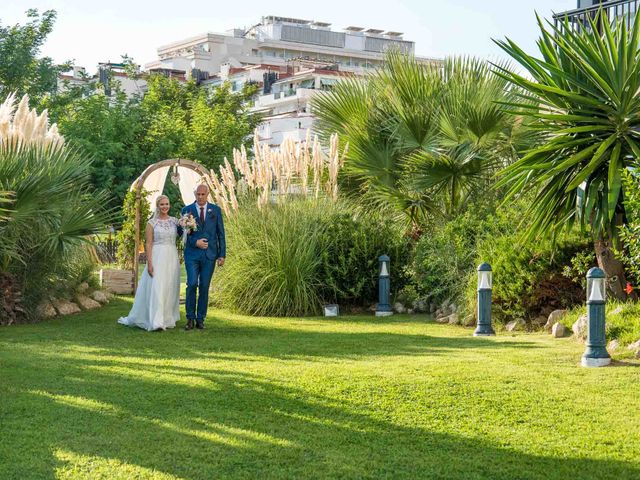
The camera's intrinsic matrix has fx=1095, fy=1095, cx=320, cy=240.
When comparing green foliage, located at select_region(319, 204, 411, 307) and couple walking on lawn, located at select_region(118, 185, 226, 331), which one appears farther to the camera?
green foliage, located at select_region(319, 204, 411, 307)

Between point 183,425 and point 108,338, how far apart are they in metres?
5.65

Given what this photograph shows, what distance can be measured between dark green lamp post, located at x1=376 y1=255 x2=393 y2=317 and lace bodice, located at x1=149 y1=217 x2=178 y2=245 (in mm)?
3392

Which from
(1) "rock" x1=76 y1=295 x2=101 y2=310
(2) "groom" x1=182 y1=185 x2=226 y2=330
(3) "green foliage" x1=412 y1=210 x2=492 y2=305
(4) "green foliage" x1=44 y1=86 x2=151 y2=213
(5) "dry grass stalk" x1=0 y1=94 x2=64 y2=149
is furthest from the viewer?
(4) "green foliage" x1=44 y1=86 x2=151 y2=213

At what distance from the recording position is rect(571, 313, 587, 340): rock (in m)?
12.0

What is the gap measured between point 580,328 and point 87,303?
310 inches

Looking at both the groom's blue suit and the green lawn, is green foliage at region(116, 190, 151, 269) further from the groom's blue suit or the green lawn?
the green lawn

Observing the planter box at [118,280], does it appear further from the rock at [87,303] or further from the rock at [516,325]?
the rock at [516,325]

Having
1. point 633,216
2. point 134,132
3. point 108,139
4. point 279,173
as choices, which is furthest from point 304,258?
point 134,132

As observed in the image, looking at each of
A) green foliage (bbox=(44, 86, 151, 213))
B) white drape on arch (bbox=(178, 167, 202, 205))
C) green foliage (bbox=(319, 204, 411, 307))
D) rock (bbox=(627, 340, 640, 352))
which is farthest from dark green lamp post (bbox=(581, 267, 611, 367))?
green foliage (bbox=(44, 86, 151, 213))

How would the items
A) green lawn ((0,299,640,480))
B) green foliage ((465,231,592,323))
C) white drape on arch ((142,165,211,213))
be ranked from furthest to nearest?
white drape on arch ((142,165,211,213)) → green foliage ((465,231,592,323)) → green lawn ((0,299,640,480))

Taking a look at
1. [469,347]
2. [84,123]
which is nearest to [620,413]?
[469,347]

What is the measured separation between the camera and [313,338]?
1291cm

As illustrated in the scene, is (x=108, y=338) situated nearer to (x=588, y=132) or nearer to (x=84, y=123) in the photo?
(x=588, y=132)

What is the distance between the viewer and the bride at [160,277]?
561 inches
